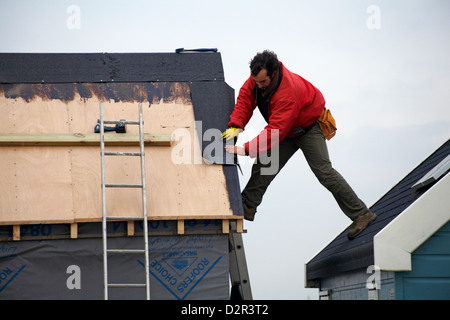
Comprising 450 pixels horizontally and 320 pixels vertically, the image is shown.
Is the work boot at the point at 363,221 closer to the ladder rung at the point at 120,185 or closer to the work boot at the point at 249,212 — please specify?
the work boot at the point at 249,212

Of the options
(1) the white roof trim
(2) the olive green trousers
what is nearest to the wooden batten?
(2) the olive green trousers

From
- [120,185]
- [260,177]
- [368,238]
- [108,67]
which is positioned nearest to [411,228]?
[368,238]

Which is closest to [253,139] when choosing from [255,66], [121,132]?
Result: [255,66]

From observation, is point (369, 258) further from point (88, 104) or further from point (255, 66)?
point (88, 104)

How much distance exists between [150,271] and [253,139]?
2020 millimetres

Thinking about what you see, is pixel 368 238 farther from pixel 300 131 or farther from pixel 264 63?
pixel 264 63

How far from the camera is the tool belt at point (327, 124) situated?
8.26m

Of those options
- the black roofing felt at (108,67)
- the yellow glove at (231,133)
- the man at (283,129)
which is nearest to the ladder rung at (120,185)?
the man at (283,129)

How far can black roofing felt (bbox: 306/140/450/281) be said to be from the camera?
25.4 ft

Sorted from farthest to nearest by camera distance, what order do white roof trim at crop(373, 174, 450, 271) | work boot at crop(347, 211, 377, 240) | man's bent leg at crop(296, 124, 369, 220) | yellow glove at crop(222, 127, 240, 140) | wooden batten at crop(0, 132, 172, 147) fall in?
work boot at crop(347, 211, 377, 240) → yellow glove at crop(222, 127, 240, 140) → man's bent leg at crop(296, 124, 369, 220) → wooden batten at crop(0, 132, 172, 147) → white roof trim at crop(373, 174, 450, 271)

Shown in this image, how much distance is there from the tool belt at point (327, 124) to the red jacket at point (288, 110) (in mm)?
110

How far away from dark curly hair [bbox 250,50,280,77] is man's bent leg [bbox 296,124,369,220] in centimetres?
106

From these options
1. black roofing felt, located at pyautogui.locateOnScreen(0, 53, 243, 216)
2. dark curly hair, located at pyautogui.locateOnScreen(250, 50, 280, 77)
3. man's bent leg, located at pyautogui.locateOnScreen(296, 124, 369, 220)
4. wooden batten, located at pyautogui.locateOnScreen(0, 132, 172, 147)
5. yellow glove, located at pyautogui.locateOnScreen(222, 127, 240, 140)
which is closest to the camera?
dark curly hair, located at pyautogui.locateOnScreen(250, 50, 280, 77)

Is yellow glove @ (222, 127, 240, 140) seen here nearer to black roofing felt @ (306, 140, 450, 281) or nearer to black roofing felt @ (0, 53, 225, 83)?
black roofing felt @ (0, 53, 225, 83)
